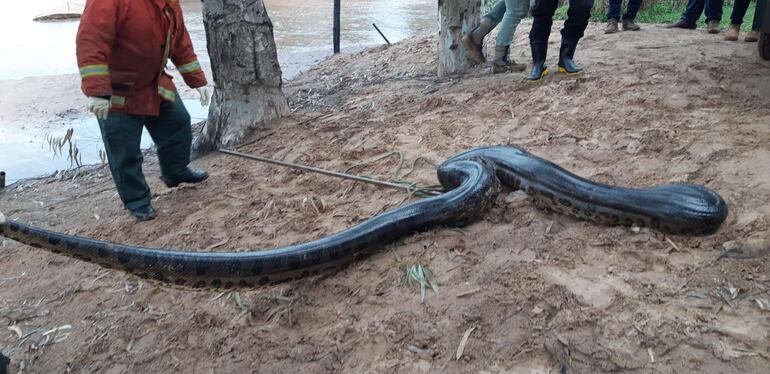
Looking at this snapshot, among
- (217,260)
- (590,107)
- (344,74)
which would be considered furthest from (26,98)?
(590,107)

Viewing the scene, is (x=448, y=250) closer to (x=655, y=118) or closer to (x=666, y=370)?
(x=666, y=370)

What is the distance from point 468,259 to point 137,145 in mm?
2869

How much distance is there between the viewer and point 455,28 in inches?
282

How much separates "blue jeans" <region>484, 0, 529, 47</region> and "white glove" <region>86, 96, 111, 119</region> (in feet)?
14.2

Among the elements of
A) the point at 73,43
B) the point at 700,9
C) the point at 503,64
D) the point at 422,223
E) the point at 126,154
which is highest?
the point at 700,9

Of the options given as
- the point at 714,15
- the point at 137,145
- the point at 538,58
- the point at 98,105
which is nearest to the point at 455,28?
the point at 538,58

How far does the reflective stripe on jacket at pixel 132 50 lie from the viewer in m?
3.88

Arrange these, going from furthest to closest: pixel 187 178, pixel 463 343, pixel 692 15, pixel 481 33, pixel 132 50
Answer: pixel 692 15 → pixel 481 33 → pixel 187 178 → pixel 132 50 → pixel 463 343

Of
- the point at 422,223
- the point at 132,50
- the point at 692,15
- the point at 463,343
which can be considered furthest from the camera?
the point at 692,15

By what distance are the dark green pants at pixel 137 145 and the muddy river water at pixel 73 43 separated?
299 cm

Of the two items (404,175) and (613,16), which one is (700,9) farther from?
(404,175)

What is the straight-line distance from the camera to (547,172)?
12.6 ft

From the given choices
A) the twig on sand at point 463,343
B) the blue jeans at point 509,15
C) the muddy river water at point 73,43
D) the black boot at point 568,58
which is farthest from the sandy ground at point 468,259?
the muddy river water at point 73,43

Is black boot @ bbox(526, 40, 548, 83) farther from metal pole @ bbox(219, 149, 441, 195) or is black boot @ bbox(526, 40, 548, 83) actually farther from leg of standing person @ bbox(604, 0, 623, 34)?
leg of standing person @ bbox(604, 0, 623, 34)
